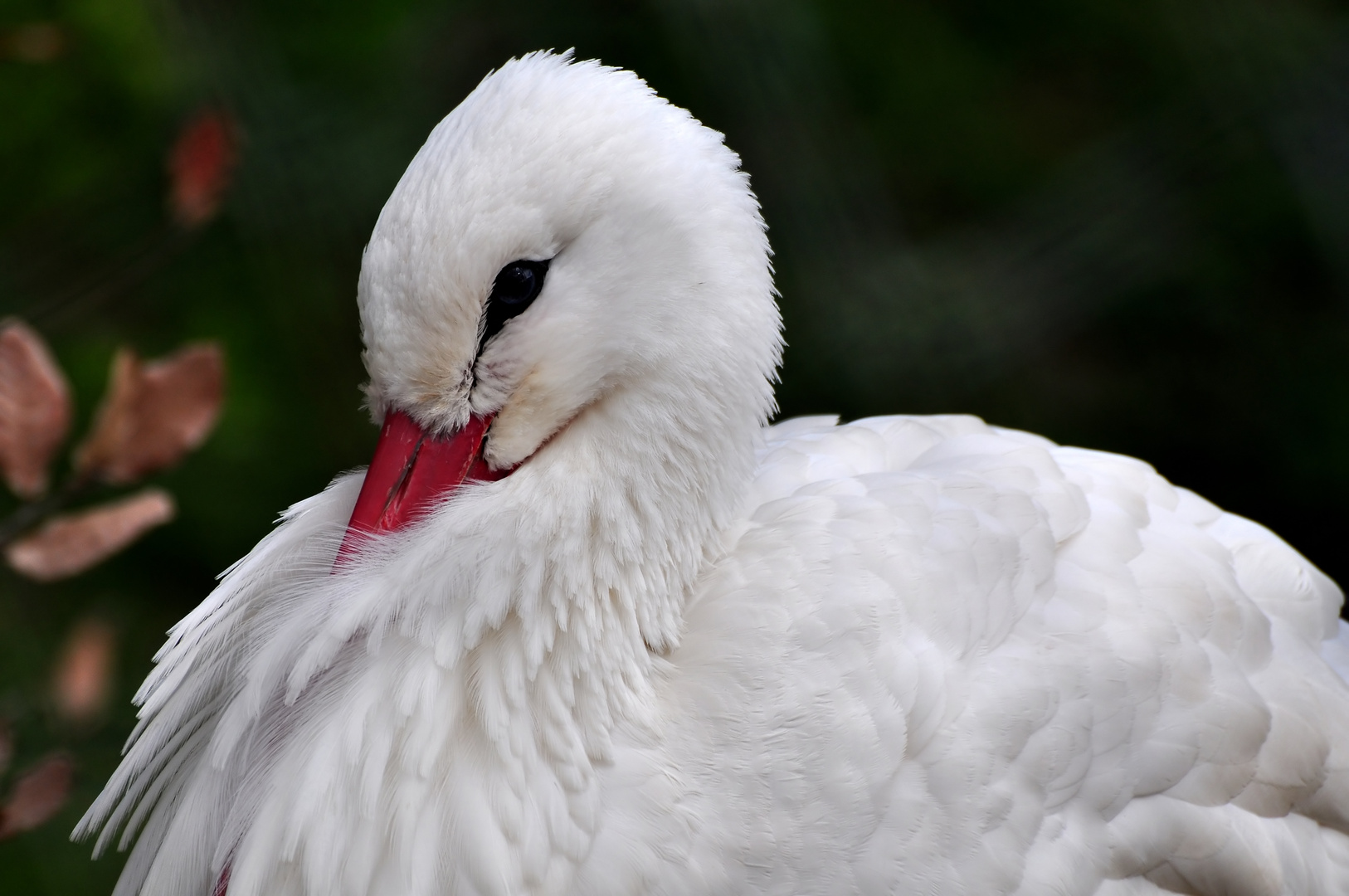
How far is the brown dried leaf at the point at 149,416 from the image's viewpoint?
3.54 ft

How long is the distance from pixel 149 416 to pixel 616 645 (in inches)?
17.4

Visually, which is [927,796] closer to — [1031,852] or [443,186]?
[1031,852]

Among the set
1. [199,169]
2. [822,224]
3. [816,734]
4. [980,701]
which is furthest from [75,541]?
[822,224]

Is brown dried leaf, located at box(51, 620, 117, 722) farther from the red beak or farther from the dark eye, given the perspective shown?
the dark eye

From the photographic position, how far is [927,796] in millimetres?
1156

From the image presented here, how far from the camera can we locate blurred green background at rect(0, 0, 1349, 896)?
280 cm

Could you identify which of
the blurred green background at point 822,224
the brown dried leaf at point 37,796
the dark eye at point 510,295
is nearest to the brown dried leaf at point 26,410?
the brown dried leaf at point 37,796

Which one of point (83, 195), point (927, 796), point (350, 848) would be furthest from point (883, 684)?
point (83, 195)

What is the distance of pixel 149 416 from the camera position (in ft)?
3.65

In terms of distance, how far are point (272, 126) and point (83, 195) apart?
444mm

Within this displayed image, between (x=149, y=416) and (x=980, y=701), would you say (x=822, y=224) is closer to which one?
(x=980, y=701)

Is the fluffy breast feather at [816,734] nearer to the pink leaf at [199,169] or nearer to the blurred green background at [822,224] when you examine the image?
the pink leaf at [199,169]

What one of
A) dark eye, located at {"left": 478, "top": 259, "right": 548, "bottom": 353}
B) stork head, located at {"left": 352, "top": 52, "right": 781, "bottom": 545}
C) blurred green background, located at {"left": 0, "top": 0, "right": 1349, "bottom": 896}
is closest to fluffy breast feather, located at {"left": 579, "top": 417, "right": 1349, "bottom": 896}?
stork head, located at {"left": 352, "top": 52, "right": 781, "bottom": 545}

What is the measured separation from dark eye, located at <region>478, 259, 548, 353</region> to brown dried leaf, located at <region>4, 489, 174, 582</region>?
317 mm
